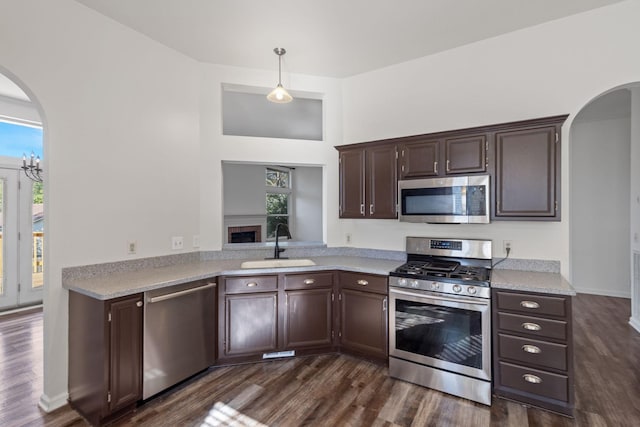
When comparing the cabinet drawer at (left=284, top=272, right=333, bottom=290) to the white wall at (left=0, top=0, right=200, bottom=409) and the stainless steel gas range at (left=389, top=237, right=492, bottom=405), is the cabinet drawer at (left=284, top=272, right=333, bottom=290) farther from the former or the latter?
the white wall at (left=0, top=0, right=200, bottom=409)

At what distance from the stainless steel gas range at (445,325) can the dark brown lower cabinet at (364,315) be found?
123mm

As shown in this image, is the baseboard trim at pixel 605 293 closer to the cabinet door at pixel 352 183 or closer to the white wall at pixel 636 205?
the white wall at pixel 636 205

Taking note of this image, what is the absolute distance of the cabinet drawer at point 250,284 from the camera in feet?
9.02

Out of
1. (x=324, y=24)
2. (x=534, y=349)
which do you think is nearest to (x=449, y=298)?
(x=534, y=349)

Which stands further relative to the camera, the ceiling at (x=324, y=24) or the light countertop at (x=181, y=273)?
the ceiling at (x=324, y=24)

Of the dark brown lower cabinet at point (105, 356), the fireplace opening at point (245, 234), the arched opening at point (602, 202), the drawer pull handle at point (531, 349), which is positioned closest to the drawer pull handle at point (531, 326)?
the drawer pull handle at point (531, 349)

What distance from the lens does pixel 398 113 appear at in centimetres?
339

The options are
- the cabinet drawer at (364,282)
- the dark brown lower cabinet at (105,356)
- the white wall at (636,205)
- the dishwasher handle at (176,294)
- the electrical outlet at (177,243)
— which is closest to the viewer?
the dark brown lower cabinet at (105,356)

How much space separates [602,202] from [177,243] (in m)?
6.32

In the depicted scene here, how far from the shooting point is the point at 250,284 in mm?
2779

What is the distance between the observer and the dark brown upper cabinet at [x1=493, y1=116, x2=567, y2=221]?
7.71 ft

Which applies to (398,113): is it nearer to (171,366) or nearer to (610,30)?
(610,30)

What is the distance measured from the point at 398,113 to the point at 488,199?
1420 millimetres

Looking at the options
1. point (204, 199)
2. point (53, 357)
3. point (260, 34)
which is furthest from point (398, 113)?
point (53, 357)
